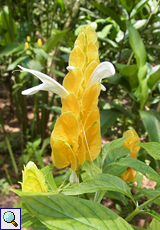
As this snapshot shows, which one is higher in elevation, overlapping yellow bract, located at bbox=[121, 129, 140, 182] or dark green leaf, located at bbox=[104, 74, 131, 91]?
dark green leaf, located at bbox=[104, 74, 131, 91]

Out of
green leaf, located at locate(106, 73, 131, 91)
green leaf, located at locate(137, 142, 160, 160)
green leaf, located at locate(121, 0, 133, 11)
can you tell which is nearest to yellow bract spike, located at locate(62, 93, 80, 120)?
green leaf, located at locate(137, 142, 160, 160)

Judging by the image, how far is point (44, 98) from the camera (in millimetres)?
1534

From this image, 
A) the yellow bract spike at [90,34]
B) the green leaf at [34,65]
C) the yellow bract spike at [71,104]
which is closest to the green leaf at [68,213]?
the yellow bract spike at [71,104]

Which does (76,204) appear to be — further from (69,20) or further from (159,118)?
(69,20)

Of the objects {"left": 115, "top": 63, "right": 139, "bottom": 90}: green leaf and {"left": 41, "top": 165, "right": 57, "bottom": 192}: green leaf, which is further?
{"left": 115, "top": 63, "right": 139, "bottom": 90}: green leaf

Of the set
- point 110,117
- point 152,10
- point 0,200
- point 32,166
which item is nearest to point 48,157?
point 0,200

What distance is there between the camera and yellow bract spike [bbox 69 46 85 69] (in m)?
0.28

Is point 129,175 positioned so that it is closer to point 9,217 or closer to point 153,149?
point 153,149

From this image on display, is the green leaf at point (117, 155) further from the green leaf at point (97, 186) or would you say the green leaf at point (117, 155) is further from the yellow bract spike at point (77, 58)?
the yellow bract spike at point (77, 58)

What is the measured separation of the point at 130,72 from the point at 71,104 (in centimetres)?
64

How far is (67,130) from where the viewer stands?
261mm

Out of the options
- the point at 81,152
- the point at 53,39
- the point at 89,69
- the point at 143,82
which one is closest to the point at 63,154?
the point at 81,152

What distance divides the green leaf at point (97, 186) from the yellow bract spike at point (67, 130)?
51 millimetres

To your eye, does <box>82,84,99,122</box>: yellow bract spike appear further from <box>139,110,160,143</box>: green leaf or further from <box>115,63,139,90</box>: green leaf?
<box>115,63,139,90</box>: green leaf
